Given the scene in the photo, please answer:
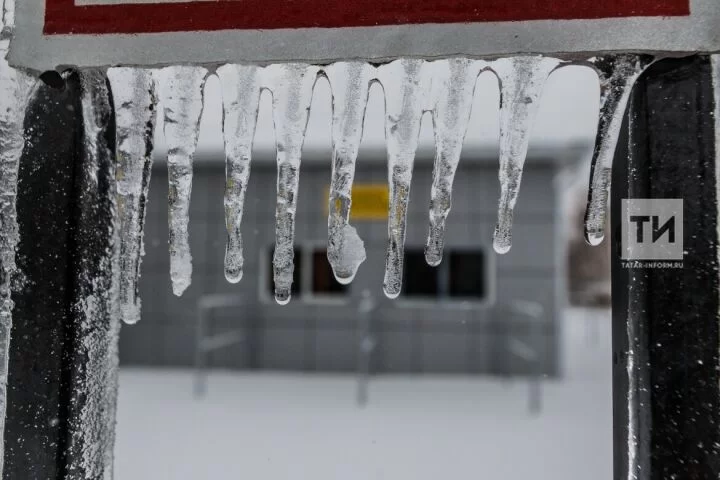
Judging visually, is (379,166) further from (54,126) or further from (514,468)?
(54,126)

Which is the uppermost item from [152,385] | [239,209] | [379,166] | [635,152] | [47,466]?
[379,166]

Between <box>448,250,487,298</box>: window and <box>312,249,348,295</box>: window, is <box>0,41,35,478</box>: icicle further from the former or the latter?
<box>448,250,487,298</box>: window

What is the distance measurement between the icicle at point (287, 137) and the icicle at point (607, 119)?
0.61 metres

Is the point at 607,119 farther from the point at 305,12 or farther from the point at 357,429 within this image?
the point at 357,429

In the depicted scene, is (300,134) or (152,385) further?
(152,385)

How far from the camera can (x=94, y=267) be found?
1291 millimetres

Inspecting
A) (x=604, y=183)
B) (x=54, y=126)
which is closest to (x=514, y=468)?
(x=604, y=183)

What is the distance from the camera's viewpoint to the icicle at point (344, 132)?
1178mm

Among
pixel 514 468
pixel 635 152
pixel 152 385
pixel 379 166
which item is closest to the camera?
pixel 635 152

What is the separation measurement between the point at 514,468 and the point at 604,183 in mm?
2799

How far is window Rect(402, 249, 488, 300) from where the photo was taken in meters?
6.36

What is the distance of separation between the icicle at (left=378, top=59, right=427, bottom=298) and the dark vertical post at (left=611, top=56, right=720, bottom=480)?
1.47 feet

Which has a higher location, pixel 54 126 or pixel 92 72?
pixel 92 72

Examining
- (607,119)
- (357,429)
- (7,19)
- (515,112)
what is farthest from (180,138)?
(357,429)
